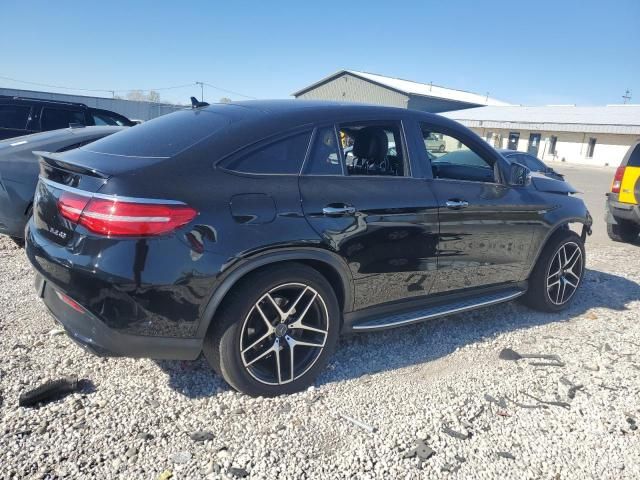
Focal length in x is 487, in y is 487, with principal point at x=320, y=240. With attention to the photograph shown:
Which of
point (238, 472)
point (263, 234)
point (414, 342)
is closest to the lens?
point (238, 472)

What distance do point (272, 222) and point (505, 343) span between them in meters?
2.42

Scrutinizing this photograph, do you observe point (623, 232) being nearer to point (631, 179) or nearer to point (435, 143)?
point (631, 179)

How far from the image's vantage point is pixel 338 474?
7.91ft

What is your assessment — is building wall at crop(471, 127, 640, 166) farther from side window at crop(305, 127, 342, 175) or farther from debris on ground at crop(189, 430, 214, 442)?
debris on ground at crop(189, 430, 214, 442)

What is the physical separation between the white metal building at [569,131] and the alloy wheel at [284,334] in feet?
134

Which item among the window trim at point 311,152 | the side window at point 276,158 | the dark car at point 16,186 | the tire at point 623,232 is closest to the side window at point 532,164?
the tire at point 623,232

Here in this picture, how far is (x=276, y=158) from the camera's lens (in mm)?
2938

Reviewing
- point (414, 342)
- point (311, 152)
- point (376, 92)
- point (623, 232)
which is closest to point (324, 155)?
point (311, 152)

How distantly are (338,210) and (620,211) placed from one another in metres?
6.78

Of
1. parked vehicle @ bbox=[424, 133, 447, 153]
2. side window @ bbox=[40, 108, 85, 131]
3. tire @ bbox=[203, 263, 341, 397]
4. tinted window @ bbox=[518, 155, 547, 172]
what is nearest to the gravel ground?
tire @ bbox=[203, 263, 341, 397]

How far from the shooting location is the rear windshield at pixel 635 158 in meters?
7.63

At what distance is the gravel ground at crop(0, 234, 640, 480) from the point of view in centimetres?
246

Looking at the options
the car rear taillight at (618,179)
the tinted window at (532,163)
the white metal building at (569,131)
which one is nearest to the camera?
the car rear taillight at (618,179)

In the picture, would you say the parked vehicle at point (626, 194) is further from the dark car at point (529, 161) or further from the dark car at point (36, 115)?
the dark car at point (36, 115)
